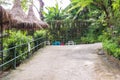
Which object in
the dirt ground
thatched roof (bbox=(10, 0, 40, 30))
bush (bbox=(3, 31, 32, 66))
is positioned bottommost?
the dirt ground

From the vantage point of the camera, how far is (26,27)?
13.4 metres

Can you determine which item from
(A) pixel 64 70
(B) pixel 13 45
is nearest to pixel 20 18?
(B) pixel 13 45

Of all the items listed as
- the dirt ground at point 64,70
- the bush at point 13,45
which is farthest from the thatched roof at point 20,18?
the dirt ground at point 64,70

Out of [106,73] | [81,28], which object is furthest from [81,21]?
[106,73]

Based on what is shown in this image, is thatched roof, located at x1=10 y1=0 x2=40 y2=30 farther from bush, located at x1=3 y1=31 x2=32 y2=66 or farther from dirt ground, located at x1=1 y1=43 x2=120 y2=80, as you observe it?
dirt ground, located at x1=1 y1=43 x2=120 y2=80

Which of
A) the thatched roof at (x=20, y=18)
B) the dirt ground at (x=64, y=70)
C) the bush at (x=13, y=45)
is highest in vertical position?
the thatched roof at (x=20, y=18)

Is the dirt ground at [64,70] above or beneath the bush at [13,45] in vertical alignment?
beneath

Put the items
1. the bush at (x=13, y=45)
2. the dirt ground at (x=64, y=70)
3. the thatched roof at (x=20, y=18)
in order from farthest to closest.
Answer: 1. the thatched roof at (x=20, y=18)
2. the bush at (x=13, y=45)
3. the dirt ground at (x=64, y=70)

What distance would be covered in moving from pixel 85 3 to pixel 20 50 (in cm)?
472

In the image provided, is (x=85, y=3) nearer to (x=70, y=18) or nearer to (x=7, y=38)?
(x=7, y=38)

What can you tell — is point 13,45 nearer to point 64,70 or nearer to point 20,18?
point 64,70

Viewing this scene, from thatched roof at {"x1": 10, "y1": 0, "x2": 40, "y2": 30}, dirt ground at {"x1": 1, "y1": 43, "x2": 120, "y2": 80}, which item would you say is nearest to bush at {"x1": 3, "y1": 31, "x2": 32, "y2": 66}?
dirt ground at {"x1": 1, "y1": 43, "x2": 120, "y2": 80}

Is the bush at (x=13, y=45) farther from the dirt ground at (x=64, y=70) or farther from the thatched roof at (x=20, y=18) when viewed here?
the thatched roof at (x=20, y=18)

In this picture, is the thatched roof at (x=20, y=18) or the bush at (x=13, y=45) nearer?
the bush at (x=13, y=45)
